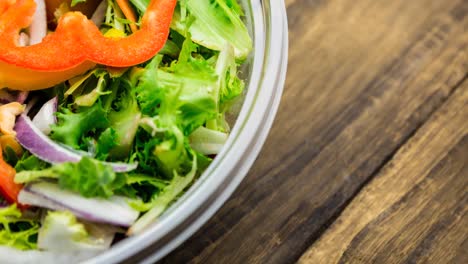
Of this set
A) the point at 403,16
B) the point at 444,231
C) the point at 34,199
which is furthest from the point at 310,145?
the point at 34,199

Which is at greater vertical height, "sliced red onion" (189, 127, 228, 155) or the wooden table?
"sliced red onion" (189, 127, 228, 155)

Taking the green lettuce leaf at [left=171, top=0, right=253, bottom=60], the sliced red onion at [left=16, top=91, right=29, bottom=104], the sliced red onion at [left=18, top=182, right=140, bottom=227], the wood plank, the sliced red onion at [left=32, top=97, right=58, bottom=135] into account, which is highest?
the green lettuce leaf at [left=171, top=0, right=253, bottom=60]

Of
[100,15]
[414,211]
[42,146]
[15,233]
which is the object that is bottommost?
[414,211]

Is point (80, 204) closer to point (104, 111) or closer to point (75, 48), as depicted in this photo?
point (104, 111)

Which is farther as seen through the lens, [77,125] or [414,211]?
[414,211]

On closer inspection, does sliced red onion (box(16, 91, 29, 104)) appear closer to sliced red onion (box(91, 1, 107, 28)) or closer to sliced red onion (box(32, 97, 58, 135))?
sliced red onion (box(32, 97, 58, 135))

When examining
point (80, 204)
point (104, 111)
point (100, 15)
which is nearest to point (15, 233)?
point (80, 204)

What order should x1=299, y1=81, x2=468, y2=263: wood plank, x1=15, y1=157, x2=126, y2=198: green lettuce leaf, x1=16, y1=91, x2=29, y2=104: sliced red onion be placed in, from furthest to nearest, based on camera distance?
x1=299, y1=81, x2=468, y2=263: wood plank → x1=16, y1=91, x2=29, y2=104: sliced red onion → x1=15, y1=157, x2=126, y2=198: green lettuce leaf

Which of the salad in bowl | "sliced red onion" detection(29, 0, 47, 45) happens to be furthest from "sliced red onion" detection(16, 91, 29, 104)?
"sliced red onion" detection(29, 0, 47, 45)
